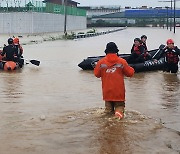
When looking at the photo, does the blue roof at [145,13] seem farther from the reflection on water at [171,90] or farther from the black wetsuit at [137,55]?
the reflection on water at [171,90]

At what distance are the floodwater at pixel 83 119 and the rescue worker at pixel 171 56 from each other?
1.87 metres

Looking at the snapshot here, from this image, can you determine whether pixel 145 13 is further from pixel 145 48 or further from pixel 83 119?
pixel 83 119

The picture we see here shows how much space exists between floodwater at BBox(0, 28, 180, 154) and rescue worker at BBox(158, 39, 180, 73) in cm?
187

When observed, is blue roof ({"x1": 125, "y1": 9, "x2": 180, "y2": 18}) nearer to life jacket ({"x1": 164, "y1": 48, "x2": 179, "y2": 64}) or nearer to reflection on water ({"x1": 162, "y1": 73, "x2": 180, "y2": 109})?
life jacket ({"x1": 164, "y1": 48, "x2": 179, "y2": 64})

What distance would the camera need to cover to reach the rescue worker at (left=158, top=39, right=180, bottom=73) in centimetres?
1527

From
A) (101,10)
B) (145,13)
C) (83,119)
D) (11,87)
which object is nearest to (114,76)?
(83,119)

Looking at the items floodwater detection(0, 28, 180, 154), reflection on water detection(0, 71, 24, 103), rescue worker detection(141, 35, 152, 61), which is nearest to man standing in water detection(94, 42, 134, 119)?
floodwater detection(0, 28, 180, 154)

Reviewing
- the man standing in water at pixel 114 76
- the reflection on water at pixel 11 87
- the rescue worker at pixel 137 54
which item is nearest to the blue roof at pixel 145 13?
the rescue worker at pixel 137 54

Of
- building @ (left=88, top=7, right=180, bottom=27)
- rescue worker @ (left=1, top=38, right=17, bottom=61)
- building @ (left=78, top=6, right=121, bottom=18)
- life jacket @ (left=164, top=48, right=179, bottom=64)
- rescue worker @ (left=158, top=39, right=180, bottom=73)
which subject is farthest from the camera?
building @ (left=78, top=6, right=121, bottom=18)

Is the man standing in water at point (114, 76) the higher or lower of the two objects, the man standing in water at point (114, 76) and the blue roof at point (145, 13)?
the lower

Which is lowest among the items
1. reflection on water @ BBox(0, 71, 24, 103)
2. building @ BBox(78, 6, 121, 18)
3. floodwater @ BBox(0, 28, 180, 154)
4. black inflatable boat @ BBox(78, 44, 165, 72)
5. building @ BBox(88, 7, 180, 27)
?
floodwater @ BBox(0, 28, 180, 154)

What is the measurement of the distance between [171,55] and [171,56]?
0.05 metres

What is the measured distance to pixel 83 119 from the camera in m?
8.25

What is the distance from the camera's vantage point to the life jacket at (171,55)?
15395 mm
